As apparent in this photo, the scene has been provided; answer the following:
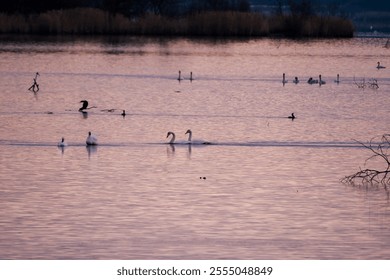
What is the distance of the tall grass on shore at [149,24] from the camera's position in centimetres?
7262

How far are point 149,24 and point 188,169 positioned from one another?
49.5 meters

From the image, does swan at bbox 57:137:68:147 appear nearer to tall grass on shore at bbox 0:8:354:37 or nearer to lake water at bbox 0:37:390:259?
lake water at bbox 0:37:390:259

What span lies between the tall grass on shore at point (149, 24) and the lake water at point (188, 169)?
2038cm

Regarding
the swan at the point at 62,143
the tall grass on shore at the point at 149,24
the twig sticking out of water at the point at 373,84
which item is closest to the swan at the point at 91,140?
the swan at the point at 62,143

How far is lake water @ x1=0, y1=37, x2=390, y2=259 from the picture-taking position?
17625 mm

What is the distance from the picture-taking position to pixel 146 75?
52844 mm

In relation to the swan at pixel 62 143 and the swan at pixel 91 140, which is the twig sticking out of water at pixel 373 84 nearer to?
the swan at pixel 91 140

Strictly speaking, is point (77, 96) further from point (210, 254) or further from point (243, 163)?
point (210, 254)

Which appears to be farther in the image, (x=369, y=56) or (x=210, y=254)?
(x=369, y=56)

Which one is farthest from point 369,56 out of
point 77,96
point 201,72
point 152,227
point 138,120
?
point 152,227

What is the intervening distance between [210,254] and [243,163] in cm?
877

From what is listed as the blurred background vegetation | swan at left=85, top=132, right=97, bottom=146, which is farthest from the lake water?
the blurred background vegetation

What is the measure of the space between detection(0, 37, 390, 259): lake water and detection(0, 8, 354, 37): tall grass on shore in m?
20.4

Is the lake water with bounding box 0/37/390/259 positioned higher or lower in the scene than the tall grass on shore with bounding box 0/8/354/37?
higher
